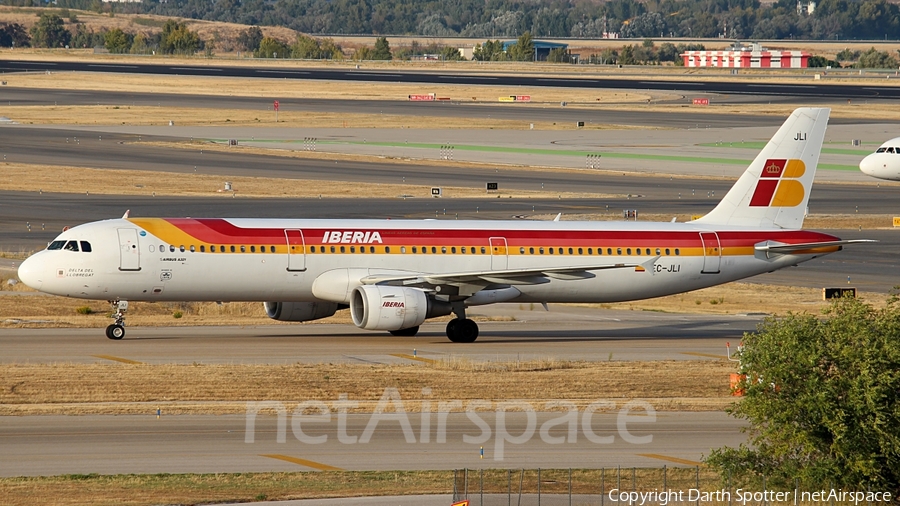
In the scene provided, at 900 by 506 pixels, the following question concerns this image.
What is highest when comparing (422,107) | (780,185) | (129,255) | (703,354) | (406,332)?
(780,185)

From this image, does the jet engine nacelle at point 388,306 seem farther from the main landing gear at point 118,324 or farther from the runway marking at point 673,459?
the runway marking at point 673,459

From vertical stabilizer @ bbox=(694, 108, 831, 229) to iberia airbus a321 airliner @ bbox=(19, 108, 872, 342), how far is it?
0.05 meters

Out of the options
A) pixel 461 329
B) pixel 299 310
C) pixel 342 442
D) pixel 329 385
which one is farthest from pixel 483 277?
pixel 342 442

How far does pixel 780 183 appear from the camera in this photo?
49.5m

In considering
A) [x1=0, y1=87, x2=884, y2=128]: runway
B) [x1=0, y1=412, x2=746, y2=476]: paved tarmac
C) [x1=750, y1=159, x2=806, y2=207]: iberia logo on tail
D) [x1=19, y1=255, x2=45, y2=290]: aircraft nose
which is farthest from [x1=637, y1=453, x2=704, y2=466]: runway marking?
[x1=0, y1=87, x2=884, y2=128]: runway

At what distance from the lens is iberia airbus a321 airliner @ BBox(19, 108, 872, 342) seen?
43.6m

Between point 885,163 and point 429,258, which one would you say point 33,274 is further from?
point 885,163

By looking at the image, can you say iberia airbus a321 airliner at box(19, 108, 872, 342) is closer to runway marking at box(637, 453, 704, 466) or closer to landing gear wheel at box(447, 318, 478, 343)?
landing gear wheel at box(447, 318, 478, 343)

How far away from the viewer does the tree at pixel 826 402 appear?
971 inches

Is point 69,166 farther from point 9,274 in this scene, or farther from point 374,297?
point 374,297

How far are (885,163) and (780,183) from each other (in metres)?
47.0

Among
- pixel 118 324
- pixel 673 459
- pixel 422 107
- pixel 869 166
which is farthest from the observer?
pixel 422 107

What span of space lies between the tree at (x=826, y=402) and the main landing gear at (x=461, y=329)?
20.2 meters

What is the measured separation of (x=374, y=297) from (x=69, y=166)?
64.8 meters
